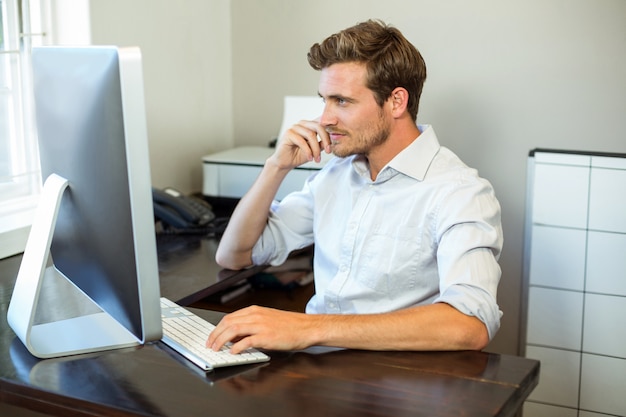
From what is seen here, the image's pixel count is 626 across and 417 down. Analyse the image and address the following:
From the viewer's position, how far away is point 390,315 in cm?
146

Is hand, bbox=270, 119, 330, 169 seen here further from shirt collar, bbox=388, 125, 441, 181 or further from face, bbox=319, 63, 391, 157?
shirt collar, bbox=388, 125, 441, 181

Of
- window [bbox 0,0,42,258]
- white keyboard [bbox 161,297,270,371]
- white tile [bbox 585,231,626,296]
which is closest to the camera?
white keyboard [bbox 161,297,270,371]

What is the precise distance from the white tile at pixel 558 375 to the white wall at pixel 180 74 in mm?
1281

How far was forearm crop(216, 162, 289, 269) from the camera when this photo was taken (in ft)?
6.61

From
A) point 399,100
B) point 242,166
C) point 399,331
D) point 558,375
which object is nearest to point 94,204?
point 399,331

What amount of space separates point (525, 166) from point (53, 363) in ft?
5.40

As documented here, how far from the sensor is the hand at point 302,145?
1.92 m

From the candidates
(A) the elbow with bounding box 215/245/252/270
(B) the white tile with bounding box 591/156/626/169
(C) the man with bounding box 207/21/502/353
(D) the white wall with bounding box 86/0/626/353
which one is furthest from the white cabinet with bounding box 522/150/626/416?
(A) the elbow with bounding box 215/245/252/270

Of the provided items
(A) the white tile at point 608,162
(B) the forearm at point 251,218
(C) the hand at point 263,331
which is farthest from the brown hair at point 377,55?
(A) the white tile at point 608,162

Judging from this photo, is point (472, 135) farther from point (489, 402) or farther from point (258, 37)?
point (489, 402)

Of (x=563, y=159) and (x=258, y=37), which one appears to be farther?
(x=258, y=37)

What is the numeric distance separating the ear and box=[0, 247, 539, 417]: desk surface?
66 centimetres

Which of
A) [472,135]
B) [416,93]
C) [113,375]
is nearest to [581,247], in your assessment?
[472,135]

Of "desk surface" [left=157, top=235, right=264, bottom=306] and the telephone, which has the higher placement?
the telephone
